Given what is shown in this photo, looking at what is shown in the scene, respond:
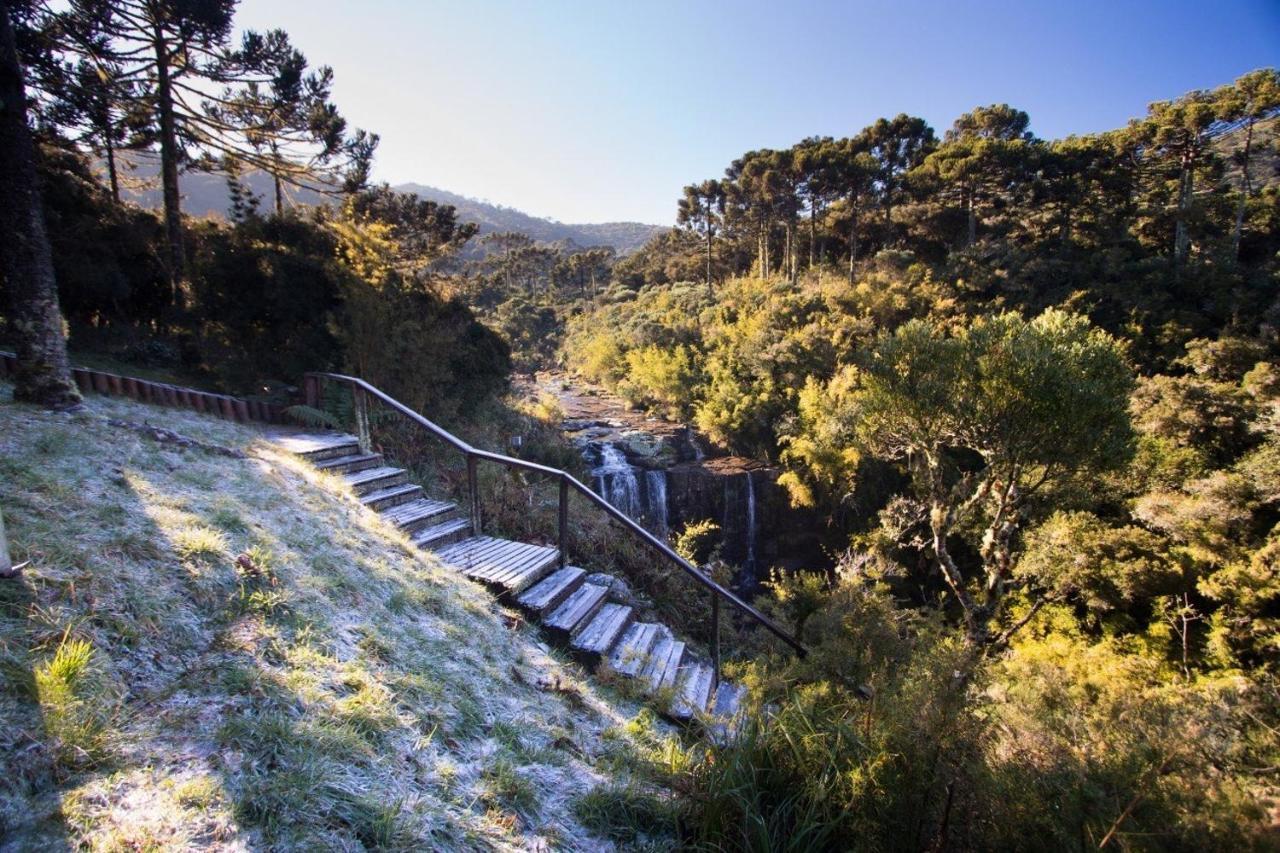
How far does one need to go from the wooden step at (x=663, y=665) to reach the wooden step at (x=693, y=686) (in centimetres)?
9

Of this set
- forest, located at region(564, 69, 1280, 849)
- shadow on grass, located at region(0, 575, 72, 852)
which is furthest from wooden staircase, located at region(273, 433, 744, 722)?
shadow on grass, located at region(0, 575, 72, 852)

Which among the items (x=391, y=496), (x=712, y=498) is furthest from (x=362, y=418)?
(x=712, y=498)

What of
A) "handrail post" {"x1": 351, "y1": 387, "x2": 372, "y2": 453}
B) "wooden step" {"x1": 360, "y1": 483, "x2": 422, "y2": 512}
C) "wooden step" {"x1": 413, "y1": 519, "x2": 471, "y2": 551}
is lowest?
"wooden step" {"x1": 413, "y1": 519, "x2": 471, "y2": 551}

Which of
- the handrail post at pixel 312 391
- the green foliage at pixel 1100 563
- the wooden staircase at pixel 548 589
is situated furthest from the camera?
the green foliage at pixel 1100 563

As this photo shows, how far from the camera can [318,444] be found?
689 centimetres

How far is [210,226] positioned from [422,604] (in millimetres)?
11614

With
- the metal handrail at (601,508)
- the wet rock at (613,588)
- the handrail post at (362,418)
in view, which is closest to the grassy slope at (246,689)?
the metal handrail at (601,508)

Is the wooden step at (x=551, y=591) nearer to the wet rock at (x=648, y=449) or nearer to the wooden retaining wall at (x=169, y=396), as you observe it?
the wooden retaining wall at (x=169, y=396)

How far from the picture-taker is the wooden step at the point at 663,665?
15.2 feet

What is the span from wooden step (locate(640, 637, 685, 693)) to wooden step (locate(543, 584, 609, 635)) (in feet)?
2.48

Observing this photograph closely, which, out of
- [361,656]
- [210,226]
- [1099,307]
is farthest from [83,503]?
[1099,307]

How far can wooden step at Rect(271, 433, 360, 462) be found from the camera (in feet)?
21.5

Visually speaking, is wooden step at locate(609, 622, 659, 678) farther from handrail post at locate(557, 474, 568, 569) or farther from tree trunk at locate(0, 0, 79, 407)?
tree trunk at locate(0, 0, 79, 407)

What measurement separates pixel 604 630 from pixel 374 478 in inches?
144
